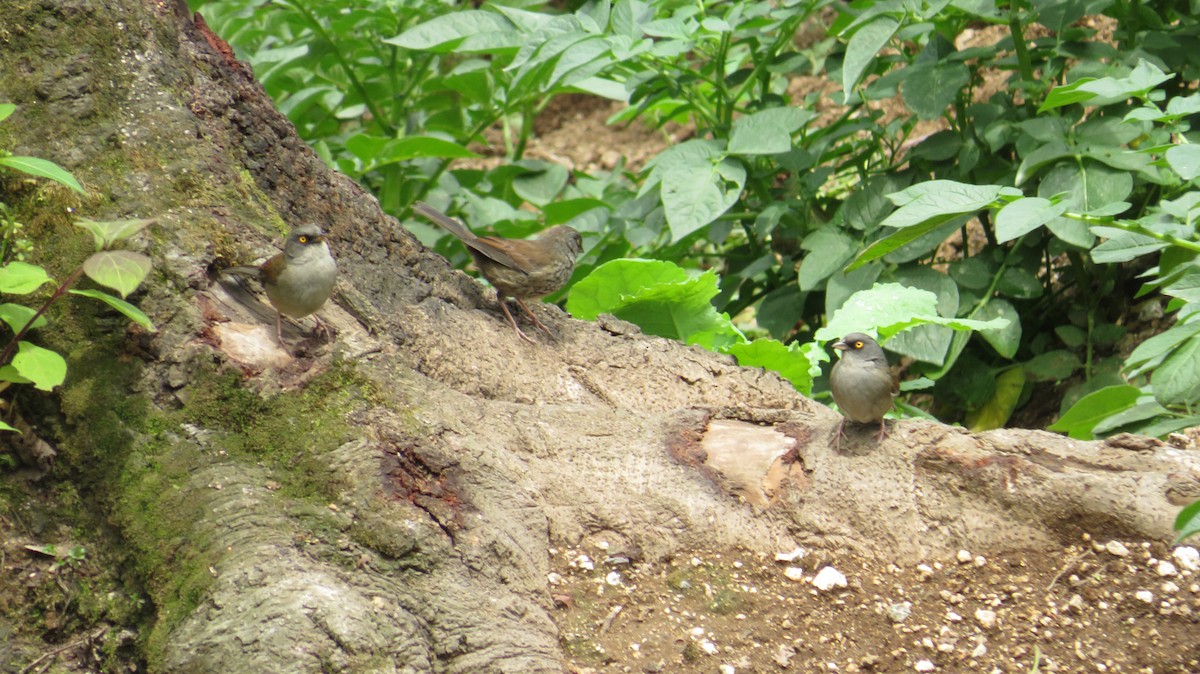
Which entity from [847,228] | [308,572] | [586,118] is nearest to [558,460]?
[308,572]

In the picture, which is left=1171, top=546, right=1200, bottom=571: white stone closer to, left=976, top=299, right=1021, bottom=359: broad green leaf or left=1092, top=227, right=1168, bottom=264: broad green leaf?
left=1092, top=227, right=1168, bottom=264: broad green leaf

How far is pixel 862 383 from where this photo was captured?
13.1ft

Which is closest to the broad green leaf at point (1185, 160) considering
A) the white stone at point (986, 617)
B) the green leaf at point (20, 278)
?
the white stone at point (986, 617)

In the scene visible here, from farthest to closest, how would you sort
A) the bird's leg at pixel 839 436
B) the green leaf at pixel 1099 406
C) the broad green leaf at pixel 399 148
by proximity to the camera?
1. the broad green leaf at pixel 399 148
2. the green leaf at pixel 1099 406
3. the bird's leg at pixel 839 436

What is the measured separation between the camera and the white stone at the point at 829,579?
330cm

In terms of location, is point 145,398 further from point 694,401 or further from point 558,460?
point 694,401

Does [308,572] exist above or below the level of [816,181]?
above

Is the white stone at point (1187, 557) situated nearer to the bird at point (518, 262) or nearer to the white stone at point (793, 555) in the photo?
the white stone at point (793, 555)

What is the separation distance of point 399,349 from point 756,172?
9.31ft

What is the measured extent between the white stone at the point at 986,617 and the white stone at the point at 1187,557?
55 cm

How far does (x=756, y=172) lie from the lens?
593 cm

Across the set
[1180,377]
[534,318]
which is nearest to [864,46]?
[534,318]

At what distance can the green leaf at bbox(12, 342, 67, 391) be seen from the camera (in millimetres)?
2805

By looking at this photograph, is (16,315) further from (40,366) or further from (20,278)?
(40,366)
